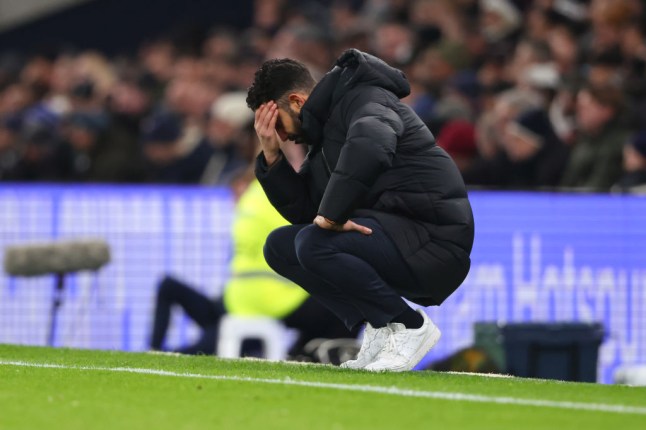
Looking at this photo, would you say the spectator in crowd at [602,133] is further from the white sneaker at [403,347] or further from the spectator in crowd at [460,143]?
the white sneaker at [403,347]

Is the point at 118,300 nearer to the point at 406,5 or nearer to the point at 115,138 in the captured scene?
the point at 115,138

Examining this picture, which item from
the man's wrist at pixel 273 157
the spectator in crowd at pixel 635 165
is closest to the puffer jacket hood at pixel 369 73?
the man's wrist at pixel 273 157

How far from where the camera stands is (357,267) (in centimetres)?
651

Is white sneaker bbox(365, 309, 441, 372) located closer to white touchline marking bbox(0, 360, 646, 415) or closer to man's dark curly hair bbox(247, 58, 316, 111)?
white touchline marking bbox(0, 360, 646, 415)

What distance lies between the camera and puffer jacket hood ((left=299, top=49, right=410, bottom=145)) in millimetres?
6629

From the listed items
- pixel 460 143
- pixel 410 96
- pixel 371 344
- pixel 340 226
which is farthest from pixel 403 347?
pixel 410 96

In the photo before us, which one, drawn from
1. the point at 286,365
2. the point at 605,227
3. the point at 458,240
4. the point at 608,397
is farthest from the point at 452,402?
the point at 605,227

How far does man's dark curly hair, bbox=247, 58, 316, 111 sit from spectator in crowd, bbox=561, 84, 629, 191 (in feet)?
18.2

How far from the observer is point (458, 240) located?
263 inches

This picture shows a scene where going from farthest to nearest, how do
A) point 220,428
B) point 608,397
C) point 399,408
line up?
point 608,397 → point 399,408 → point 220,428

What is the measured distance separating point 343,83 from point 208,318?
4653 mm

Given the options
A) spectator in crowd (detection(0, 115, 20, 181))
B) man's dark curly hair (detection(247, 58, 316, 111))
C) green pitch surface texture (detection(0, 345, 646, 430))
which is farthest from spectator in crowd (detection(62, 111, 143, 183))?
man's dark curly hair (detection(247, 58, 316, 111))

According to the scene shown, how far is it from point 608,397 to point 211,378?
1.77m

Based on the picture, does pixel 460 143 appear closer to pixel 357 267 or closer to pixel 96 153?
pixel 96 153
